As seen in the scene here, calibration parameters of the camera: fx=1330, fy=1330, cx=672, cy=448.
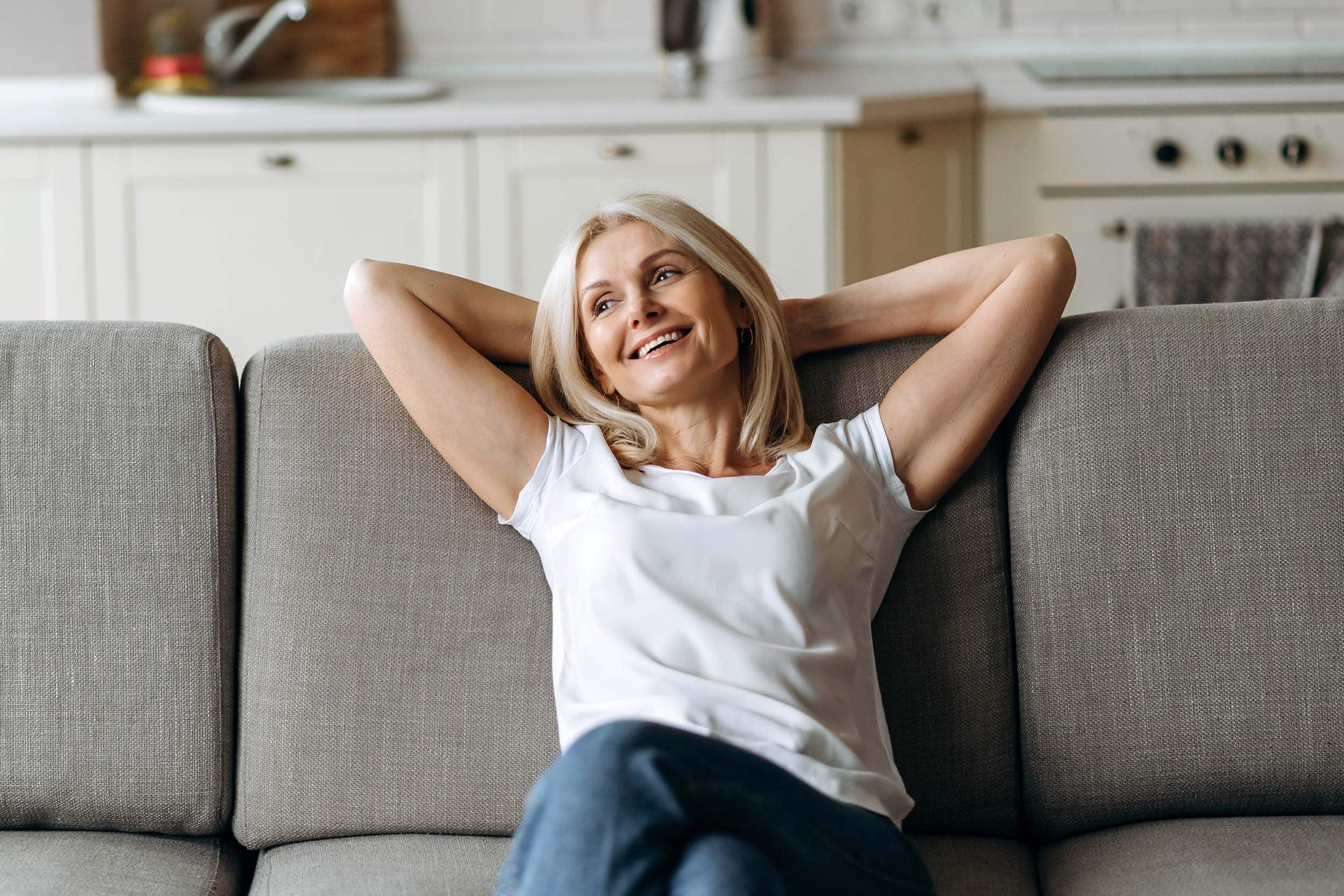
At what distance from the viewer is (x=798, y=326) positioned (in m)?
1.53

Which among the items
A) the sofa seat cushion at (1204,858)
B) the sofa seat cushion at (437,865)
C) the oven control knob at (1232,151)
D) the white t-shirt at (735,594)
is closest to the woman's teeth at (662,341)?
the white t-shirt at (735,594)

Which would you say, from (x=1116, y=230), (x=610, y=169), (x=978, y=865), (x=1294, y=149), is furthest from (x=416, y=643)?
(x=1294, y=149)

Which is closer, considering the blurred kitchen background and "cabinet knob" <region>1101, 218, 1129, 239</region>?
the blurred kitchen background

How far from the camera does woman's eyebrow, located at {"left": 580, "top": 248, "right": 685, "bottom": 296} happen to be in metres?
1.49

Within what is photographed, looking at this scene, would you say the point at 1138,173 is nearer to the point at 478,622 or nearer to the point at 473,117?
the point at 473,117

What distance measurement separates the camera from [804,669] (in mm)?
1295

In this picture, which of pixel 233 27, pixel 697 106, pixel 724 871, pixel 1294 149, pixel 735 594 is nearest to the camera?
pixel 724 871

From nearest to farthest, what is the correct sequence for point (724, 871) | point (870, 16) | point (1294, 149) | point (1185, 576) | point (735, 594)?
point (724, 871)
point (735, 594)
point (1185, 576)
point (1294, 149)
point (870, 16)

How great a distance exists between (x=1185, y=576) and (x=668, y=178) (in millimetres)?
1734

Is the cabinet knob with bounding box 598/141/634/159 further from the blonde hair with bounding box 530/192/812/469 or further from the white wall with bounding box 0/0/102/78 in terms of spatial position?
the blonde hair with bounding box 530/192/812/469

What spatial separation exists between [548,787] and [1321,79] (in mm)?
2718

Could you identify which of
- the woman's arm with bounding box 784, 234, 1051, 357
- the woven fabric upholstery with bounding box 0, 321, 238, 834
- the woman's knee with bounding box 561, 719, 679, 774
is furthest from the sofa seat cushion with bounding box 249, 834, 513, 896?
the woman's arm with bounding box 784, 234, 1051, 357

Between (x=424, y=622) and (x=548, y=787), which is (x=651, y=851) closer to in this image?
(x=548, y=787)

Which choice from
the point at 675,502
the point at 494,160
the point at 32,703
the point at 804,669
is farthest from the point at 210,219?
the point at 804,669
